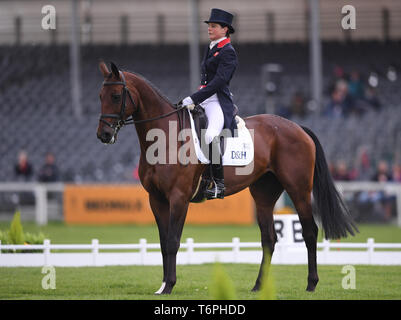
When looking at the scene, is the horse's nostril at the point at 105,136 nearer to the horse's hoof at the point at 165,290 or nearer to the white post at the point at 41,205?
the horse's hoof at the point at 165,290

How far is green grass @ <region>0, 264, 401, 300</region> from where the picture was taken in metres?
6.66

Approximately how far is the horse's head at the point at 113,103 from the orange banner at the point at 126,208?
9.60 meters

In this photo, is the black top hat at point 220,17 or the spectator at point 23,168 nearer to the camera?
the black top hat at point 220,17

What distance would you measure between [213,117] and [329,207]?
5.69 feet

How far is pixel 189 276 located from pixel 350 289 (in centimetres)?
199

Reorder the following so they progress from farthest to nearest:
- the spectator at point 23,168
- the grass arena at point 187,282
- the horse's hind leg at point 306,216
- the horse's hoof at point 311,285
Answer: the spectator at point 23,168 < the horse's hind leg at point 306,216 < the horse's hoof at point 311,285 < the grass arena at point 187,282

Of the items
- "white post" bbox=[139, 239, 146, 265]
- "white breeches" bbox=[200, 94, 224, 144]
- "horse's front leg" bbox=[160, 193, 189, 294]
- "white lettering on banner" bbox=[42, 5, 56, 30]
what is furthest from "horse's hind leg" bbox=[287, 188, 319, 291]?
"white lettering on banner" bbox=[42, 5, 56, 30]

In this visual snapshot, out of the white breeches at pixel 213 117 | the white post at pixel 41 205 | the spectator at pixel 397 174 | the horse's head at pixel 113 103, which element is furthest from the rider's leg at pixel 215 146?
the spectator at pixel 397 174

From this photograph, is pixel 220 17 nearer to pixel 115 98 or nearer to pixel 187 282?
pixel 115 98

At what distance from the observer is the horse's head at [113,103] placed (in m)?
6.71

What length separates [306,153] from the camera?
768 cm

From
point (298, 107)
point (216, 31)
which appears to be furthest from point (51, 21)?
point (298, 107)

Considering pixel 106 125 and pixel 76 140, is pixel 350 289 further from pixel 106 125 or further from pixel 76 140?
pixel 76 140
